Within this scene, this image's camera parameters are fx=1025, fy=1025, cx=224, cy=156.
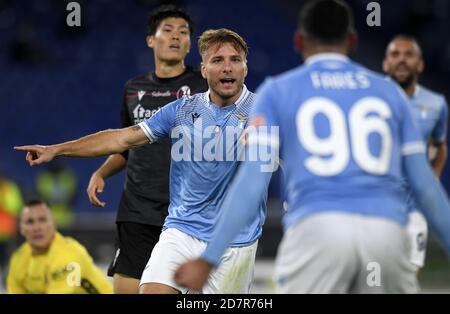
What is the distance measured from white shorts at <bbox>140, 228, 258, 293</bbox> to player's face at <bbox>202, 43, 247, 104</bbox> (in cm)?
90

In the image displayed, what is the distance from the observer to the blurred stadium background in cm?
1723

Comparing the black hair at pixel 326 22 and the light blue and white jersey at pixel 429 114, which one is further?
the light blue and white jersey at pixel 429 114

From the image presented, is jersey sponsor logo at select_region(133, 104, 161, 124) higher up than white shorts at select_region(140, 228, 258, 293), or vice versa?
jersey sponsor logo at select_region(133, 104, 161, 124)

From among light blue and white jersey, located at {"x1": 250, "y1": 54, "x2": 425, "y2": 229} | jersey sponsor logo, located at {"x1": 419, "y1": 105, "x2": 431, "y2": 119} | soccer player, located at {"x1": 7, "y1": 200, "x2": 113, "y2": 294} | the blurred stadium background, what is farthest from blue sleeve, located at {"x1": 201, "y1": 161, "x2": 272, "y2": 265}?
the blurred stadium background

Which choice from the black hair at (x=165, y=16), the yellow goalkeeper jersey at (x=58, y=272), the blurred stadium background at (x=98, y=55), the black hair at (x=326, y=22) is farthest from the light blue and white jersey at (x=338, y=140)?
the blurred stadium background at (x=98, y=55)

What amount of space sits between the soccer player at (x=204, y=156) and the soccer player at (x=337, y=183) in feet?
6.67

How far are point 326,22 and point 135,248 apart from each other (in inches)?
141

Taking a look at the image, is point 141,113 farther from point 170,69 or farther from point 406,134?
point 406,134

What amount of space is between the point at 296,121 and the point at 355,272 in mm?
628

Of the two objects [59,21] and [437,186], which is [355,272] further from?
[59,21]

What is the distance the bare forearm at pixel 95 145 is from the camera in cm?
586

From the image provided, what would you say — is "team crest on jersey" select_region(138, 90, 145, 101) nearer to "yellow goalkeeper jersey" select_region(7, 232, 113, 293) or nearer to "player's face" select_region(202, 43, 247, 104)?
"player's face" select_region(202, 43, 247, 104)

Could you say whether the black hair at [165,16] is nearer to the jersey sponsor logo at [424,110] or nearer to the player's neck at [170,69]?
the player's neck at [170,69]

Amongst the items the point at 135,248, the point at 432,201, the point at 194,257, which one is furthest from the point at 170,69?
the point at 432,201
